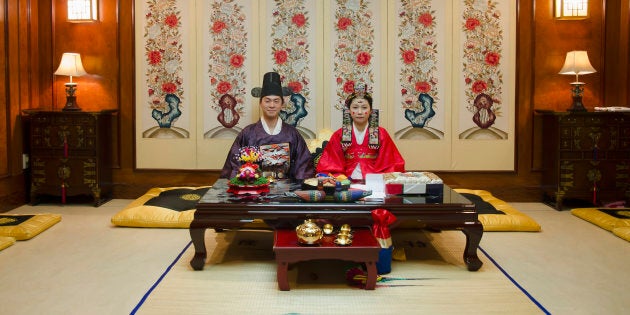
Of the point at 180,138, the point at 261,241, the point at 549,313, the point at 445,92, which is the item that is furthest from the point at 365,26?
the point at 549,313

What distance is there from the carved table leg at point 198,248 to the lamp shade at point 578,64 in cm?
351

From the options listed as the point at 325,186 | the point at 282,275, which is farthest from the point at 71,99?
the point at 282,275

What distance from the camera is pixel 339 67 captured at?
5.80 metres

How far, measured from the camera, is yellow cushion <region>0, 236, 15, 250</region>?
13.5 feet

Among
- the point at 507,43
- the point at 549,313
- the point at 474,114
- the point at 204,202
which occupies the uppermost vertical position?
the point at 507,43

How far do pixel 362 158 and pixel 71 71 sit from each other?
102 inches

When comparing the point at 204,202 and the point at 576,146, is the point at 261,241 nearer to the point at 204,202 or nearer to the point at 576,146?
the point at 204,202

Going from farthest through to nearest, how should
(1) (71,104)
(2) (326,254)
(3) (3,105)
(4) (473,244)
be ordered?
(1) (71,104) < (3) (3,105) < (4) (473,244) < (2) (326,254)

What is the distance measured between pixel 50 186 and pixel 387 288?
3433 millimetres

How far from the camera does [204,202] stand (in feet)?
12.1

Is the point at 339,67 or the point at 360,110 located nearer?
the point at 360,110

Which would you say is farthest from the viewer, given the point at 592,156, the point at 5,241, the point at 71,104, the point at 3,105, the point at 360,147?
the point at 71,104

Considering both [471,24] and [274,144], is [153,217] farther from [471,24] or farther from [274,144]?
[471,24]

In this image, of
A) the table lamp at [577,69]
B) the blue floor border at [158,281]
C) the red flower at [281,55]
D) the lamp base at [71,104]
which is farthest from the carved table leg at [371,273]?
the lamp base at [71,104]
